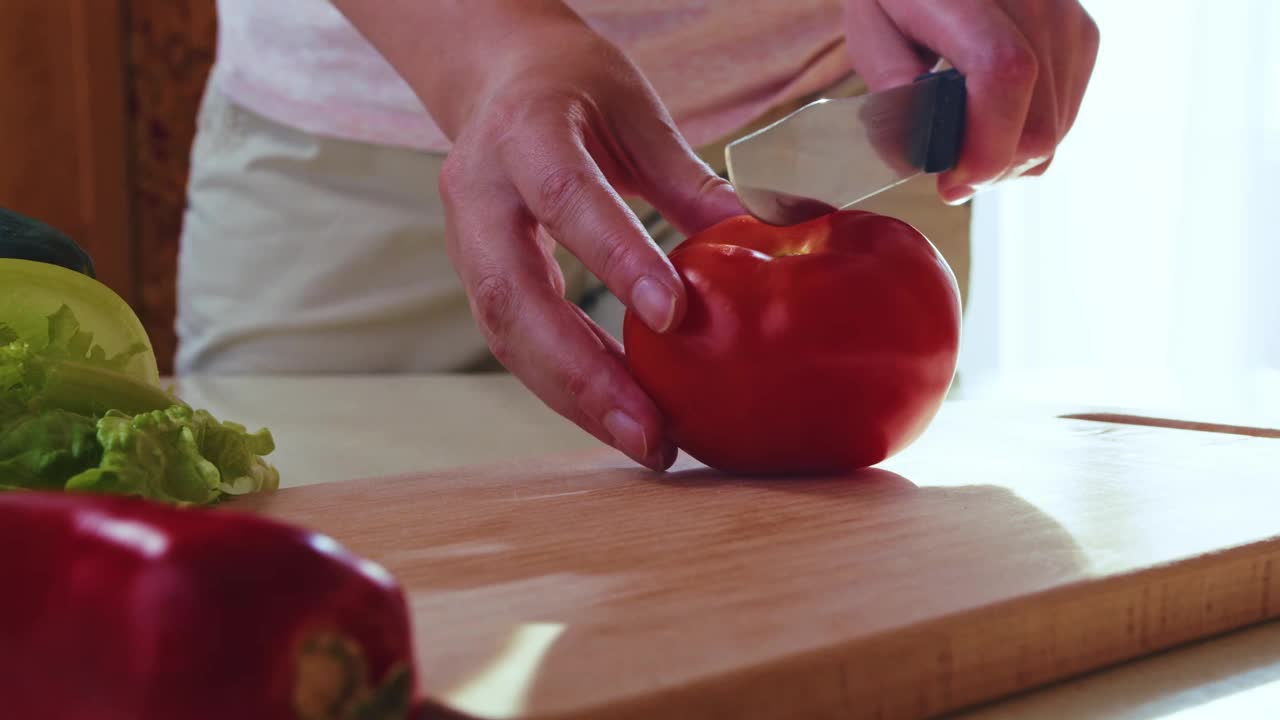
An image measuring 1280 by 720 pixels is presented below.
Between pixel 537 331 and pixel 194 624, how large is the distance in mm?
697

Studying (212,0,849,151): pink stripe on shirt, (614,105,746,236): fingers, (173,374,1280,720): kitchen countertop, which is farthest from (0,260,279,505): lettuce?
(212,0,849,151): pink stripe on shirt

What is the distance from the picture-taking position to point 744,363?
1.00 m

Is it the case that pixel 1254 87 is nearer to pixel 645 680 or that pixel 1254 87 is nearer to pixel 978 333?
pixel 978 333

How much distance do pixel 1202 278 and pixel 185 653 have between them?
336 cm

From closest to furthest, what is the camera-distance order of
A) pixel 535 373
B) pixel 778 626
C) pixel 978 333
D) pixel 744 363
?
1. pixel 778 626
2. pixel 744 363
3. pixel 535 373
4. pixel 978 333

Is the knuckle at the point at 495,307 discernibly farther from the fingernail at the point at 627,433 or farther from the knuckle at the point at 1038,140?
the knuckle at the point at 1038,140

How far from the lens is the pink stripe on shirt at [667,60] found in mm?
1920

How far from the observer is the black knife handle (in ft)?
3.68

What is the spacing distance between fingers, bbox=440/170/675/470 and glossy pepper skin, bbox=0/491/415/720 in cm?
61

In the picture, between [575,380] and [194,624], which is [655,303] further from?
[194,624]

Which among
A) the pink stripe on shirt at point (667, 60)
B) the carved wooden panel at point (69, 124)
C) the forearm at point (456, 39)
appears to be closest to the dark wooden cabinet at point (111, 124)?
the carved wooden panel at point (69, 124)

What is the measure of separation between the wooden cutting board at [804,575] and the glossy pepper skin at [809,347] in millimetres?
41

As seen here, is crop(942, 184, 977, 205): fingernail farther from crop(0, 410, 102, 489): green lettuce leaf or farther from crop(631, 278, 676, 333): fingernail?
crop(0, 410, 102, 489): green lettuce leaf

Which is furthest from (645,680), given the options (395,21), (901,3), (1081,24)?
(395,21)
